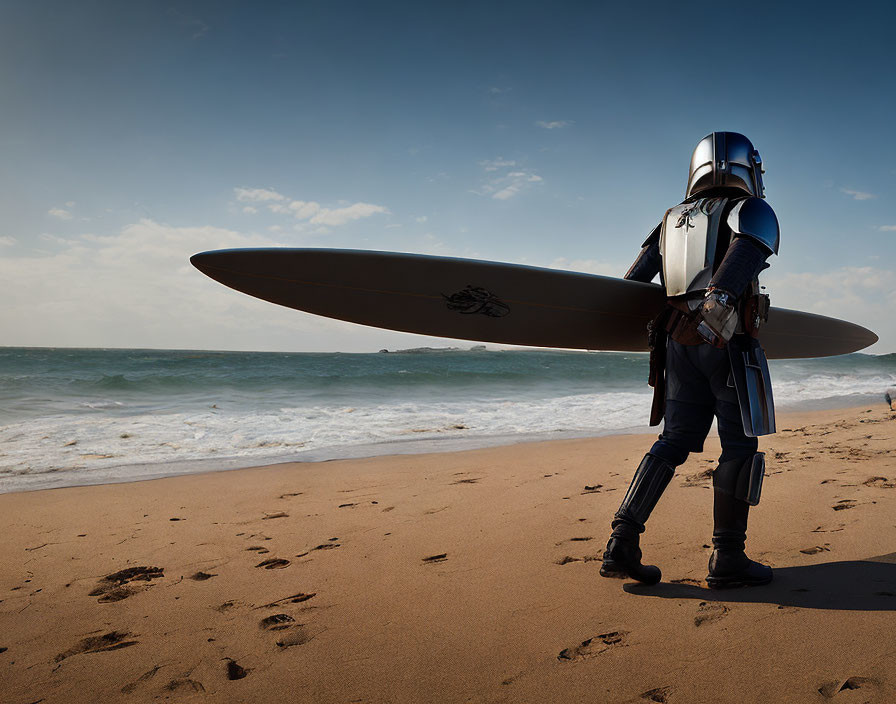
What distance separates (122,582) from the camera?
206 centimetres

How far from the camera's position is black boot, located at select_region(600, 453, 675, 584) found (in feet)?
6.11

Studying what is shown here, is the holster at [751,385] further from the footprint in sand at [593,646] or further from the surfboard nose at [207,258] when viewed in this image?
the surfboard nose at [207,258]

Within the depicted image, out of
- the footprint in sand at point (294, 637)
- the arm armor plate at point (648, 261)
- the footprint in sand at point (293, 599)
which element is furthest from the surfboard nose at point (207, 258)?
the arm armor plate at point (648, 261)

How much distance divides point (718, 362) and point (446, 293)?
46.7 inches

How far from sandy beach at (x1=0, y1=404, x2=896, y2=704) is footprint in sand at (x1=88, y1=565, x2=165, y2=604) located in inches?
0.4

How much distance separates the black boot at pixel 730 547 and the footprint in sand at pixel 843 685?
0.58 meters

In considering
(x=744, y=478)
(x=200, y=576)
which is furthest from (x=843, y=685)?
(x=200, y=576)

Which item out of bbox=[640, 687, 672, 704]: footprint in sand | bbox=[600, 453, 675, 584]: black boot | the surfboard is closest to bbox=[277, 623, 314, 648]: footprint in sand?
bbox=[640, 687, 672, 704]: footprint in sand

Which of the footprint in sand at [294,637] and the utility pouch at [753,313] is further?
the utility pouch at [753,313]

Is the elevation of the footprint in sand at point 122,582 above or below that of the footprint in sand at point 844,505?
below

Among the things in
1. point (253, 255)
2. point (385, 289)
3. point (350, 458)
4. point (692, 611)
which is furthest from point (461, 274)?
point (350, 458)

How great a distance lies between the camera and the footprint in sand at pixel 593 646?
1435 millimetres

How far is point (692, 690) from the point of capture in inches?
49.9

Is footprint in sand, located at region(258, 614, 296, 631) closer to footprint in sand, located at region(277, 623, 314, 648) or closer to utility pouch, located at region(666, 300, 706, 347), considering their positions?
footprint in sand, located at region(277, 623, 314, 648)
